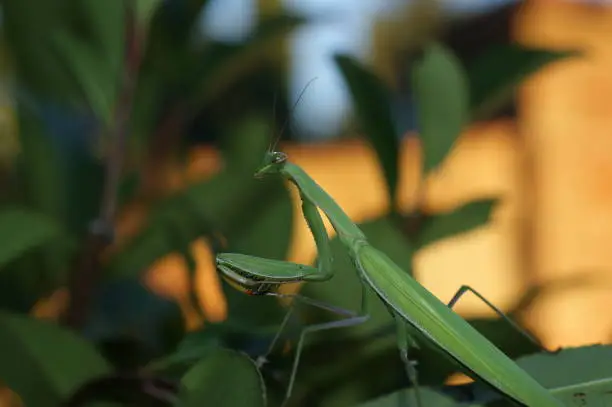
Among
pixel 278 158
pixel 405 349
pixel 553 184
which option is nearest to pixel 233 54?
pixel 278 158

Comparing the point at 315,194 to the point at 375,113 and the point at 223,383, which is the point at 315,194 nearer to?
the point at 375,113

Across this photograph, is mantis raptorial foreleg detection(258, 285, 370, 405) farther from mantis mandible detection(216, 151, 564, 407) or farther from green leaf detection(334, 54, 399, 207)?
green leaf detection(334, 54, 399, 207)

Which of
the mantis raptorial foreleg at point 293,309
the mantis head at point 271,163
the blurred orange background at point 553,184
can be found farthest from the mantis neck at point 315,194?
the blurred orange background at point 553,184

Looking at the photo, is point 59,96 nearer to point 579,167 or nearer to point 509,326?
point 509,326

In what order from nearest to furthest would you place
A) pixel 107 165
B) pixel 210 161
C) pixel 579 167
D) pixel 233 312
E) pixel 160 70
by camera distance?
pixel 233 312 < pixel 107 165 < pixel 160 70 < pixel 210 161 < pixel 579 167

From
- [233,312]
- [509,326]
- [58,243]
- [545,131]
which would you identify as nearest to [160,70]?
[58,243]

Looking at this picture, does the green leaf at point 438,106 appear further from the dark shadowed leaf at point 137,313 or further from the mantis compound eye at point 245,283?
the dark shadowed leaf at point 137,313
